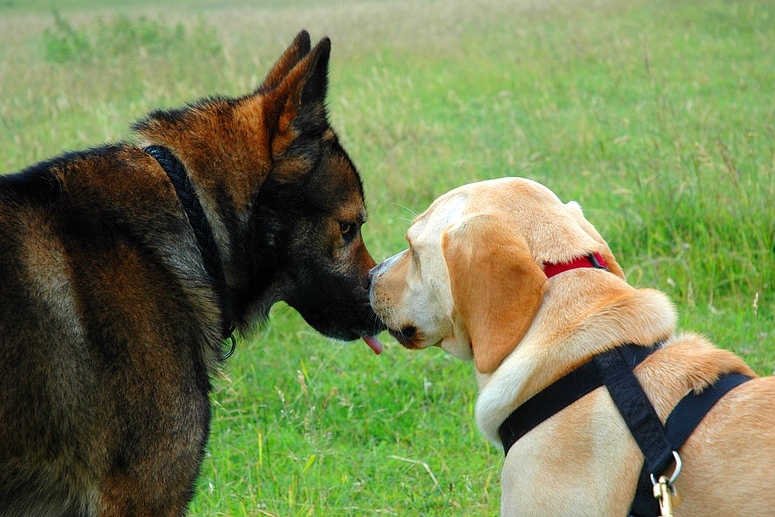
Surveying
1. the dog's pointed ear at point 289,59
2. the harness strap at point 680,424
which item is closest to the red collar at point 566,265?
the harness strap at point 680,424

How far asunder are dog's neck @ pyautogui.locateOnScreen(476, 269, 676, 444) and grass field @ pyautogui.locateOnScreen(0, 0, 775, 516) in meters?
0.97

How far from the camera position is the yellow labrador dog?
2164mm

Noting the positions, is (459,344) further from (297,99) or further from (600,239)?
(297,99)

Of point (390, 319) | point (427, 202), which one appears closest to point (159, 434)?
point (390, 319)

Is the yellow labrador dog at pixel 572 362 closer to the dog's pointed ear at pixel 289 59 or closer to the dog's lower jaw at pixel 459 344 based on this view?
the dog's lower jaw at pixel 459 344

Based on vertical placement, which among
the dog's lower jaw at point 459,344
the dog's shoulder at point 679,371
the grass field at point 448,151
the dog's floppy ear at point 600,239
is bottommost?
the grass field at point 448,151

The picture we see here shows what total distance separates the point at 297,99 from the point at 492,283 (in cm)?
116

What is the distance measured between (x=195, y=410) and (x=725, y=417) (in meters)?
1.72

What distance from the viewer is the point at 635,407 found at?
7.33ft

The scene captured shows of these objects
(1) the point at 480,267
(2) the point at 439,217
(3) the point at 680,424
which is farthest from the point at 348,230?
(3) the point at 680,424

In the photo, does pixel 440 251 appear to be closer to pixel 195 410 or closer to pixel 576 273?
pixel 576 273

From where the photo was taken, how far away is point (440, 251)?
9.11 feet

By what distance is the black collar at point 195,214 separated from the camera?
284 centimetres

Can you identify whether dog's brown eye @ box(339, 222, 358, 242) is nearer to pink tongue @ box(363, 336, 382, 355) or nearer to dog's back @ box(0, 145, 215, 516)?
pink tongue @ box(363, 336, 382, 355)
